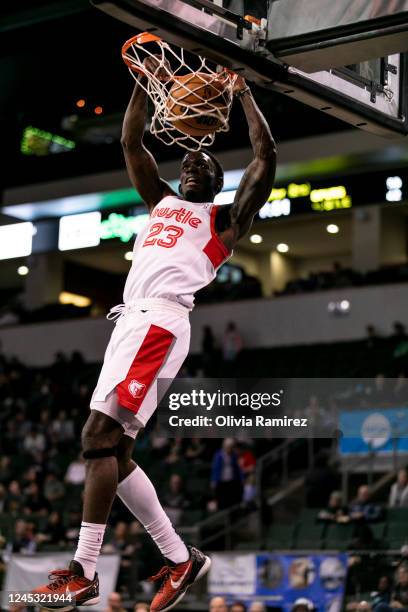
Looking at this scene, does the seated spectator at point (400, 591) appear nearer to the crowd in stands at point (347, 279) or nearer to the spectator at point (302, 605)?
the spectator at point (302, 605)

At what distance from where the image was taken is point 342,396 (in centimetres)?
1165

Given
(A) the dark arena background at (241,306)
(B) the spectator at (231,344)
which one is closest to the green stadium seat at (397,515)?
(A) the dark arena background at (241,306)

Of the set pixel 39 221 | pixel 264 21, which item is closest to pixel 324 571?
pixel 264 21

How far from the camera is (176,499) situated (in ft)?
49.0

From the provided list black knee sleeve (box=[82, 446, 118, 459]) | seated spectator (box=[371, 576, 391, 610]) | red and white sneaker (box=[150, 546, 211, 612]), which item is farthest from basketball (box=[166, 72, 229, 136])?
seated spectator (box=[371, 576, 391, 610])

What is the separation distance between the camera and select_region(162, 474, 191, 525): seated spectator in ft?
47.9

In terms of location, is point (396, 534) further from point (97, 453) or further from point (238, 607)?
point (97, 453)

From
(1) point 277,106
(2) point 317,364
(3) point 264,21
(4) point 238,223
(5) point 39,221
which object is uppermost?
(1) point 277,106

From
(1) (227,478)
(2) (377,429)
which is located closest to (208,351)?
(1) (227,478)

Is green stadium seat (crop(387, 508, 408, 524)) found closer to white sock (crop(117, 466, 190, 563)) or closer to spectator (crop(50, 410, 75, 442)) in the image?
white sock (crop(117, 466, 190, 563))

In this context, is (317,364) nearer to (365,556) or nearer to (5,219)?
(5,219)

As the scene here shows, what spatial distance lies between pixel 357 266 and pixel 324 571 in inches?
501

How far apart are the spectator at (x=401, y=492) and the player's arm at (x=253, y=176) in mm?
7482

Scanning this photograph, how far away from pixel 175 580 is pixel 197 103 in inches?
89.5
